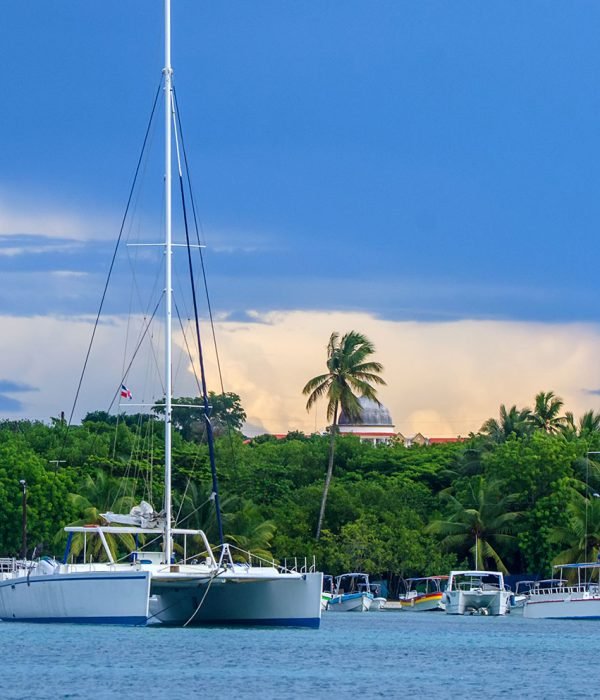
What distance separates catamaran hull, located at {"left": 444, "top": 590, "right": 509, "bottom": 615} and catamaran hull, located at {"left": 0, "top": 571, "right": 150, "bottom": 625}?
31.4 m

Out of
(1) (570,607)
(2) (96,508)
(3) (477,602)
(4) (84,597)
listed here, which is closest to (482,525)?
(3) (477,602)

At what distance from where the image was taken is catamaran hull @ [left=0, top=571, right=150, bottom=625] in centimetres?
4200

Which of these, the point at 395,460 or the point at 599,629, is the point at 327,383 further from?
the point at 599,629

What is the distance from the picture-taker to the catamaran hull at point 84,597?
42000 millimetres

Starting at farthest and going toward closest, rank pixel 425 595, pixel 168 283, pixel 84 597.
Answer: pixel 425 595, pixel 168 283, pixel 84 597

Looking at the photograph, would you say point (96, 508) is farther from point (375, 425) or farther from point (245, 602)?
point (375, 425)

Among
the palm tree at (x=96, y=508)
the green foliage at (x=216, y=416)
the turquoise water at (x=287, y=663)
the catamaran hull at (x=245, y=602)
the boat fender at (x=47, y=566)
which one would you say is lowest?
the turquoise water at (x=287, y=663)

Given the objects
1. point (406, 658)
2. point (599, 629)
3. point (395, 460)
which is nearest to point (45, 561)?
point (406, 658)

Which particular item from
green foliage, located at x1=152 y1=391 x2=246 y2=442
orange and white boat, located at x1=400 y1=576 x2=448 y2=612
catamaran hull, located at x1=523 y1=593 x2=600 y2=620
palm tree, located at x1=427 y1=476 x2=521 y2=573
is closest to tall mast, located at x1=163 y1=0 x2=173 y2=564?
catamaran hull, located at x1=523 y1=593 x2=600 y2=620

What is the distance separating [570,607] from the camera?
6538 cm

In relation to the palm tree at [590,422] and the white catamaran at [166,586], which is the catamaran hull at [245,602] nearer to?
the white catamaran at [166,586]

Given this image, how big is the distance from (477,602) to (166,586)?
104 feet

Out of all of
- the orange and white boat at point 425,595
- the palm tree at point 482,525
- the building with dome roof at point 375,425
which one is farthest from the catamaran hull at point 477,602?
the building with dome roof at point 375,425

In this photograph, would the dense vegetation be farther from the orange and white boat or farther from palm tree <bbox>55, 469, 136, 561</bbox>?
the orange and white boat
